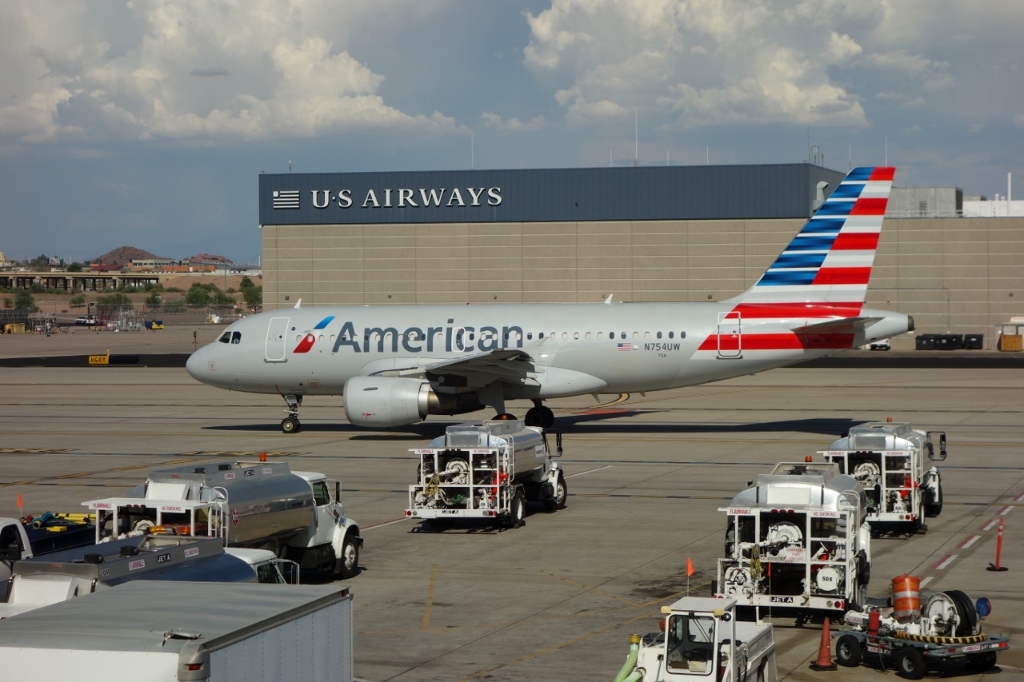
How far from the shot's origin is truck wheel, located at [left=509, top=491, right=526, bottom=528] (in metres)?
25.8

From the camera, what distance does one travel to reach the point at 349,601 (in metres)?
11.9

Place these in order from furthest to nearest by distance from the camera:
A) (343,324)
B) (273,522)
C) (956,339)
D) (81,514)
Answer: (956,339) < (343,324) < (81,514) < (273,522)

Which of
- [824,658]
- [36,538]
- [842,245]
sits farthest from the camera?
[842,245]

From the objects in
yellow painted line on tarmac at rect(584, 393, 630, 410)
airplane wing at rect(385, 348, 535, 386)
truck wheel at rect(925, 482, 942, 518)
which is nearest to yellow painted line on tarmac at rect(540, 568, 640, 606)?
truck wheel at rect(925, 482, 942, 518)

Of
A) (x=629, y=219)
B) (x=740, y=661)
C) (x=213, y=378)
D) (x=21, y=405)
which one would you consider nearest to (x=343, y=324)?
(x=213, y=378)

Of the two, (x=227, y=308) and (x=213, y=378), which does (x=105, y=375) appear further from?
(x=227, y=308)

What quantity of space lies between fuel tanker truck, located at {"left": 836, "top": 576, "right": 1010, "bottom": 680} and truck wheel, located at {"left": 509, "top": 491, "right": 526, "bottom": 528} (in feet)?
34.6

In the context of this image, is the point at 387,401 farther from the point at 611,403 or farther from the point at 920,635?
the point at 920,635

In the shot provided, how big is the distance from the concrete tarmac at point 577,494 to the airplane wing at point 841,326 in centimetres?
369

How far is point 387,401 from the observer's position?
3912cm

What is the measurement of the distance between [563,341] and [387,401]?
7.27 m

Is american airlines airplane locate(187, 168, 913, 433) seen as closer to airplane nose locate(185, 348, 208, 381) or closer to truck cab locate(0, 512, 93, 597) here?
airplane nose locate(185, 348, 208, 381)

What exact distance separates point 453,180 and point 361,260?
1004 cm

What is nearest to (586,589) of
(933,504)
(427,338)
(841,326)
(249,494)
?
(249,494)
